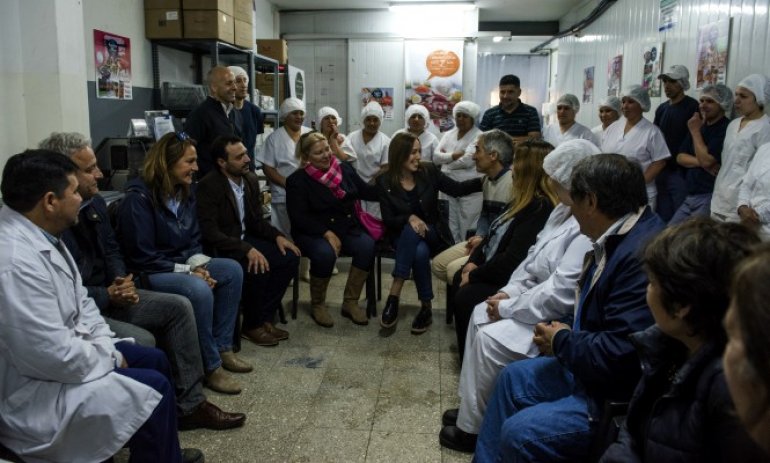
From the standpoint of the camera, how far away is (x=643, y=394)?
4.18 feet

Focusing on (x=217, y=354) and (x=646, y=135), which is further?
(x=646, y=135)

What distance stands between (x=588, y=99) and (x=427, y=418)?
6026mm

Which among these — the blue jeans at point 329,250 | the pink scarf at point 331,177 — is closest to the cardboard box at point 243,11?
the pink scarf at point 331,177

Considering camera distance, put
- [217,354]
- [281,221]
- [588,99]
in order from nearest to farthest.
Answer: [217,354] < [281,221] < [588,99]

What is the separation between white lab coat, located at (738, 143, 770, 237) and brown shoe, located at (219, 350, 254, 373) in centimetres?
252

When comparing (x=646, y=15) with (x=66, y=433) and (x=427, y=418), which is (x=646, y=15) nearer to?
(x=427, y=418)

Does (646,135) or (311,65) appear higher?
(311,65)

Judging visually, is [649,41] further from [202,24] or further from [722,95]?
[202,24]

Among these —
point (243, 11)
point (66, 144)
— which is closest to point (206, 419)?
point (66, 144)

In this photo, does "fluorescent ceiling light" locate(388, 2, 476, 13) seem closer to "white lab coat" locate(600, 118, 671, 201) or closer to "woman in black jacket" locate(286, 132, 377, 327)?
"white lab coat" locate(600, 118, 671, 201)

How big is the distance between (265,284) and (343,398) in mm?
900

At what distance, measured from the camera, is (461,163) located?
14.6 feet

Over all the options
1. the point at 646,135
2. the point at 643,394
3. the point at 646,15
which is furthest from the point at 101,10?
the point at 646,15

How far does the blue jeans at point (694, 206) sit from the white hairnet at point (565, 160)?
1.53m
